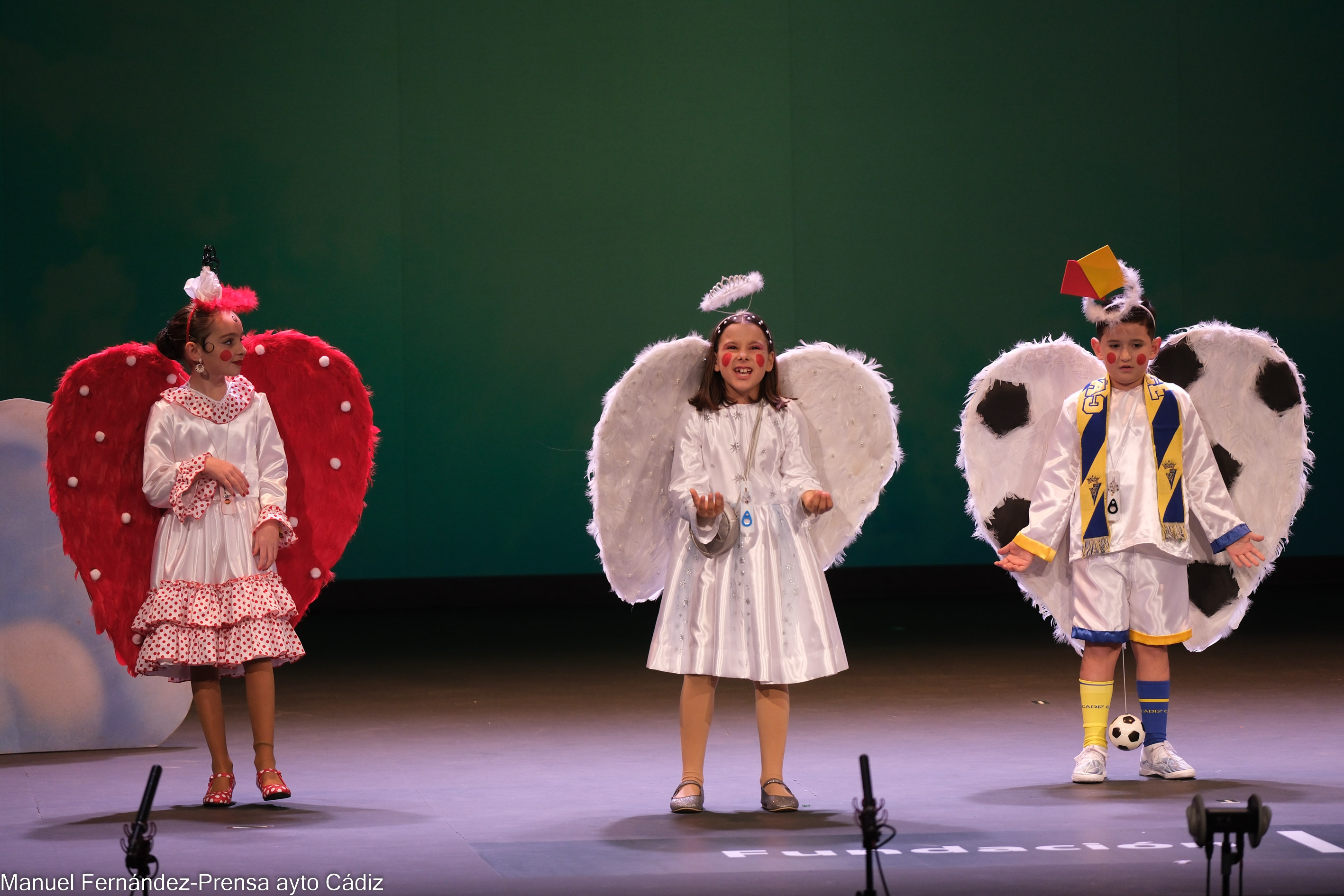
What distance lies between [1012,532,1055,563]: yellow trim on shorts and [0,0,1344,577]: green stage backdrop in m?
4.03

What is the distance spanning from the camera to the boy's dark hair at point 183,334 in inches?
156

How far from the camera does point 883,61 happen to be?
834 centimetres

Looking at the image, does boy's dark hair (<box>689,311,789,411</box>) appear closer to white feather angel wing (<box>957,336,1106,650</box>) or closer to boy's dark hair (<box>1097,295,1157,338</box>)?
white feather angel wing (<box>957,336,1106,650</box>)

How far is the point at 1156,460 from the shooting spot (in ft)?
13.5

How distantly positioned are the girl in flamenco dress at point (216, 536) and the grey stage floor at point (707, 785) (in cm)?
27

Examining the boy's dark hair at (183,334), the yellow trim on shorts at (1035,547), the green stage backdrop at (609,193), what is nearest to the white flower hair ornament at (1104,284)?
the yellow trim on shorts at (1035,547)

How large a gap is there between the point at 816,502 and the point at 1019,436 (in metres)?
0.80

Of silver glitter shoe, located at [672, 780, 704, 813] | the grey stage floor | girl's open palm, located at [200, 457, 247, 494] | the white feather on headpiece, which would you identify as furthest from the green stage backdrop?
silver glitter shoe, located at [672, 780, 704, 813]

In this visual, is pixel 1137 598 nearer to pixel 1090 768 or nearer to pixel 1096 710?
pixel 1096 710

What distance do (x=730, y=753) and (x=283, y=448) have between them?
1458 millimetres

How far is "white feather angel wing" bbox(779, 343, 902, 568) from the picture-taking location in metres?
4.04

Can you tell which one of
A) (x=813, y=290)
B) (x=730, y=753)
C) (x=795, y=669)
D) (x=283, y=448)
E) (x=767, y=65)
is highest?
(x=767, y=65)

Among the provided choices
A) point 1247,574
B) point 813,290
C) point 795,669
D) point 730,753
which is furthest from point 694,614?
point 813,290

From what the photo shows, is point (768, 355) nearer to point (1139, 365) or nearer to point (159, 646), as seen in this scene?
point (1139, 365)
